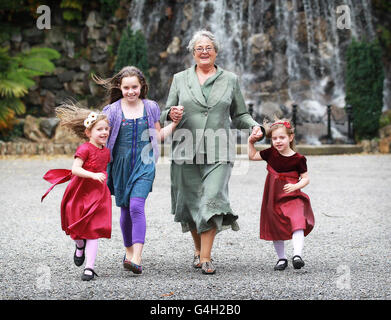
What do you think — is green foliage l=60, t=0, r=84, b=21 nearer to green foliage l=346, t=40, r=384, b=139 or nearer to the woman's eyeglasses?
green foliage l=346, t=40, r=384, b=139

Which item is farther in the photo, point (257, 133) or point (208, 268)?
point (257, 133)

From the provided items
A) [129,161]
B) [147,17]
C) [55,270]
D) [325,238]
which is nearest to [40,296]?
[55,270]

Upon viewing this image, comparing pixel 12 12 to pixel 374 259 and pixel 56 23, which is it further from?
pixel 374 259

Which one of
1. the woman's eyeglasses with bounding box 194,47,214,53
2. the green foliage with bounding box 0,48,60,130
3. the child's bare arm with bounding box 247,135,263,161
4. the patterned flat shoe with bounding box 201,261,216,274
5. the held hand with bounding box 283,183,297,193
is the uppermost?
the green foliage with bounding box 0,48,60,130

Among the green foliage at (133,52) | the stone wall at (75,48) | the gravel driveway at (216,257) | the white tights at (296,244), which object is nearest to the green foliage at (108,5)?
the stone wall at (75,48)

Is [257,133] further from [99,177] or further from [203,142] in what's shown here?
[99,177]

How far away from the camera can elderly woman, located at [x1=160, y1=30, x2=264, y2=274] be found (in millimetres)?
4932

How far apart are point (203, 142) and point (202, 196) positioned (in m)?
0.41

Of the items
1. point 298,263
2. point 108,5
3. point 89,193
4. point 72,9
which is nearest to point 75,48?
point 72,9

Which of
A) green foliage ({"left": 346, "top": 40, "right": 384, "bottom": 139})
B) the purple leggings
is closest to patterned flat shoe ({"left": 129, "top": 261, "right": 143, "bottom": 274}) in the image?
the purple leggings

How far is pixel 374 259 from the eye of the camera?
5.16 metres

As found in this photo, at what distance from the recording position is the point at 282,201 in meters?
4.91

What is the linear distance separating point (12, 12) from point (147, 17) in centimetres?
443

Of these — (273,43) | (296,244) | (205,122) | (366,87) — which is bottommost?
(296,244)
